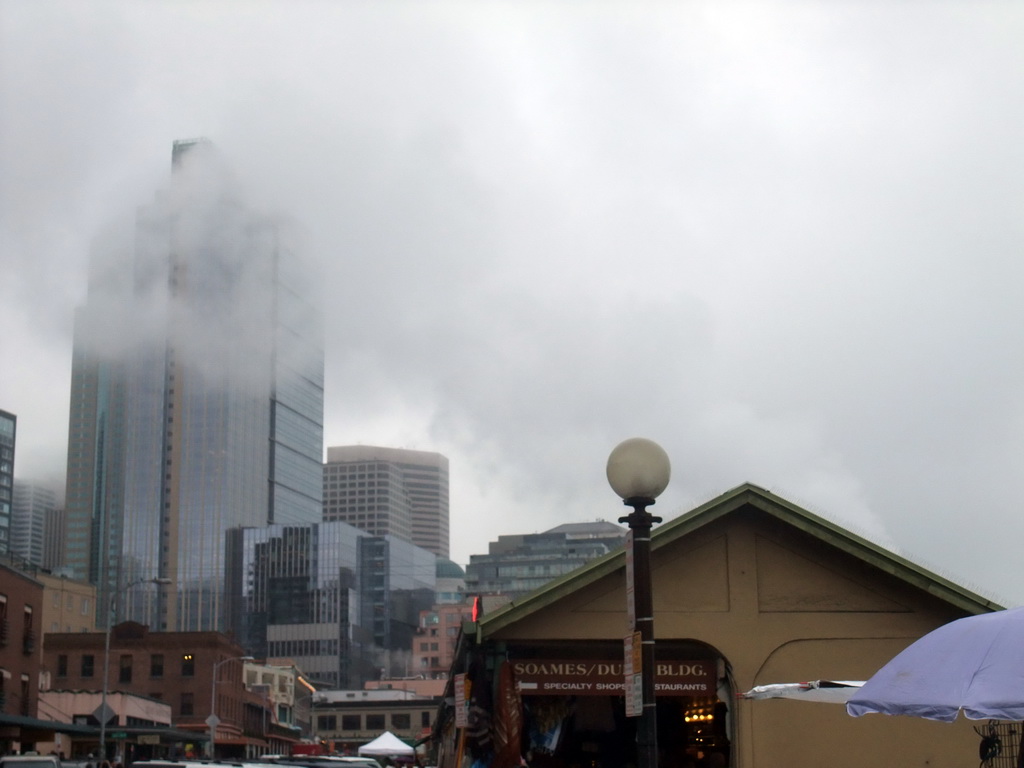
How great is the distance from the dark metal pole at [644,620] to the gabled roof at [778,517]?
20.3 feet

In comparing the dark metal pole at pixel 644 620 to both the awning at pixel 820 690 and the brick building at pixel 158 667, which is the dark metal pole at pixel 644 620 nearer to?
the awning at pixel 820 690

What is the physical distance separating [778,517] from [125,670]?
8826 cm

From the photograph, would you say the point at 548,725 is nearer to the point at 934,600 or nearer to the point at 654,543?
the point at 654,543

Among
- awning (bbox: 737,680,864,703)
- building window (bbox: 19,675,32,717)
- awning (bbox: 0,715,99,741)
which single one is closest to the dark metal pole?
awning (bbox: 737,680,864,703)

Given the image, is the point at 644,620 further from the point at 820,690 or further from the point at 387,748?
the point at 387,748

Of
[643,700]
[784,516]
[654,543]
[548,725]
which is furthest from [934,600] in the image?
[643,700]

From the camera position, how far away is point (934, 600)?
54.0ft

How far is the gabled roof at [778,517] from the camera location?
16.1 metres

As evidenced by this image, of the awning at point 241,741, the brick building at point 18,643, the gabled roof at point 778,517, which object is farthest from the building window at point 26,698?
the gabled roof at point 778,517

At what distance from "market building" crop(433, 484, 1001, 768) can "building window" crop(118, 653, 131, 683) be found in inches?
3343

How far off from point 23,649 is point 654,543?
45.4 meters

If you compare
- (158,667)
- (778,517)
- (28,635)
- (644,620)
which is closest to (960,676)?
(644,620)

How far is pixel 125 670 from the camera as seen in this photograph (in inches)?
3772

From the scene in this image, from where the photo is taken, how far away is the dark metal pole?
932 centimetres
